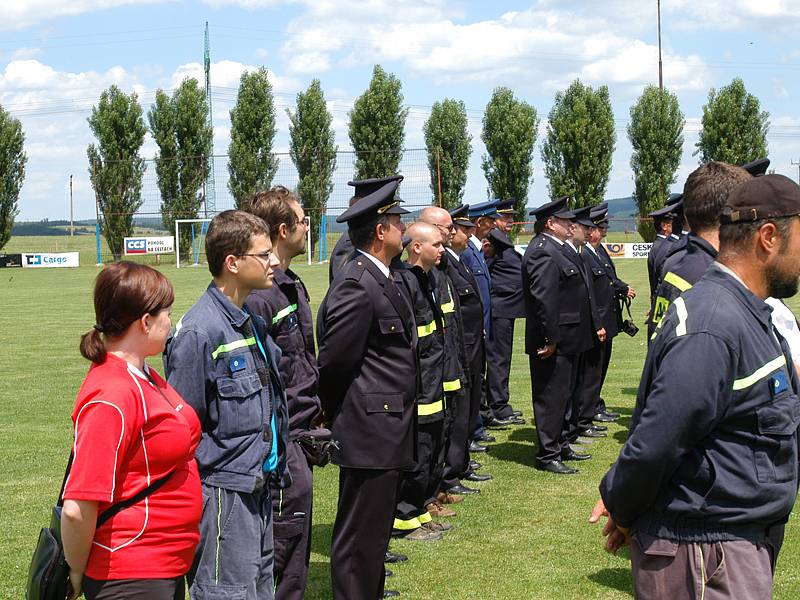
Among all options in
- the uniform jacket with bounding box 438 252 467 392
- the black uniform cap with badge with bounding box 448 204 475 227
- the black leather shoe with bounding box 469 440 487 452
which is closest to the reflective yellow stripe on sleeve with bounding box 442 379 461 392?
the uniform jacket with bounding box 438 252 467 392

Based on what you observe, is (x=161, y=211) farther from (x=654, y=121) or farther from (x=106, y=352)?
(x=106, y=352)

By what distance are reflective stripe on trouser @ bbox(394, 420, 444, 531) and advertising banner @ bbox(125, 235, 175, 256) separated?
45.6 m

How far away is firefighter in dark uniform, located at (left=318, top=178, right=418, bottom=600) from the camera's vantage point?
5262mm

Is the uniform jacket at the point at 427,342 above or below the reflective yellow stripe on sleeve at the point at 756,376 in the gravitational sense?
below

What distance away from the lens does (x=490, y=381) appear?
1120 centimetres

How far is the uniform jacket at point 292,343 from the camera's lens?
4.83 m

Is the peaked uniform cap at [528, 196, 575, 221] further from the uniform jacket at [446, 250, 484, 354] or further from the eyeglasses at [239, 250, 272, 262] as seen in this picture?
the eyeglasses at [239, 250, 272, 262]

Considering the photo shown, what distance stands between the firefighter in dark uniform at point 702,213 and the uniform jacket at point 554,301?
11.6 feet

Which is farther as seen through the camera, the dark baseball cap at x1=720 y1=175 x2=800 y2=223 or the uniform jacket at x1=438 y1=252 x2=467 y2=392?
the uniform jacket at x1=438 y1=252 x2=467 y2=392

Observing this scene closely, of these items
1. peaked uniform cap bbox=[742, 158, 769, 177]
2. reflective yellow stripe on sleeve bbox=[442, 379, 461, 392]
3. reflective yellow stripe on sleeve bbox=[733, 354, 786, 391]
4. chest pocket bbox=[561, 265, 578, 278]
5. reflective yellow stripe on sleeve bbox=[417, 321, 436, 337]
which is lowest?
reflective yellow stripe on sleeve bbox=[442, 379, 461, 392]

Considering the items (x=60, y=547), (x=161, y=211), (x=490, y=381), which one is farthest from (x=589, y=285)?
(x=161, y=211)

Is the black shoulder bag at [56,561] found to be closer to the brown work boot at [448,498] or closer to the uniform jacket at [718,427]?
the uniform jacket at [718,427]

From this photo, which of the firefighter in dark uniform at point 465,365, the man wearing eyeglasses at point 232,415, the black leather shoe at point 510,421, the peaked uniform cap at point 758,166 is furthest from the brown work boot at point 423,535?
the black leather shoe at point 510,421

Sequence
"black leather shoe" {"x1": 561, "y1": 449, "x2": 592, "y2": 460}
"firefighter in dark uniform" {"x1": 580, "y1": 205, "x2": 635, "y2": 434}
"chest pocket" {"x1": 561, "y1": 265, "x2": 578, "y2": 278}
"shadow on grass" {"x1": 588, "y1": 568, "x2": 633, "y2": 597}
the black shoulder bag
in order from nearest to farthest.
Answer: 1. the black shoulder bag
2. "shadow on grass" {"x1": 588, "y1": 568, "x2": 633, "y2": 597}
3. "chest pocket" {"x1": 561, "y1": 265, "x2": 578, "y2": 278}
4. "black leather shoe" {"x1": 561, "y1": 449, "x2": 592, "y2": 460}
5. "firefighter in dark uniform" {"x1": 580, "y1": 205, "x2": 635, "y2": 434}
